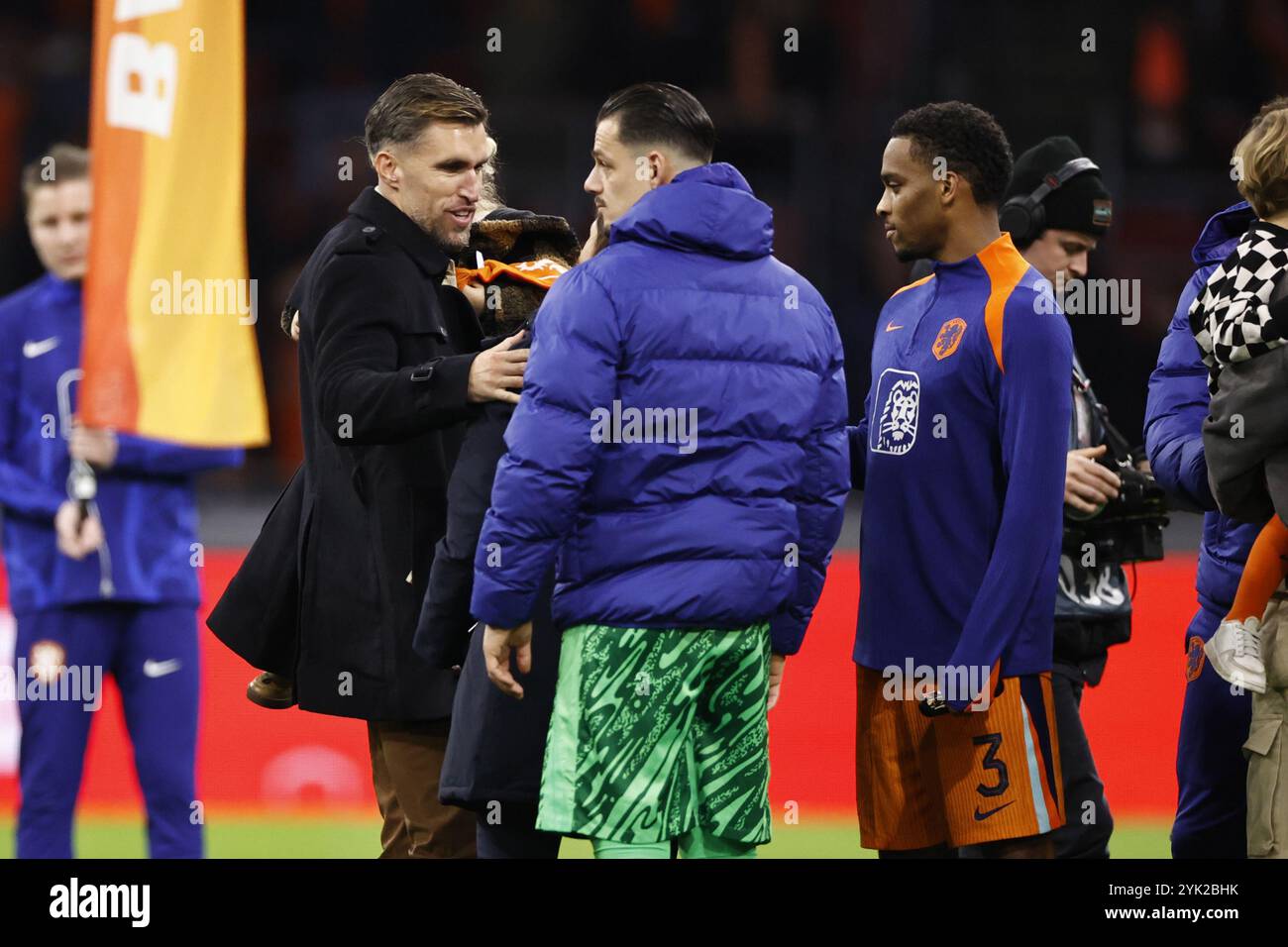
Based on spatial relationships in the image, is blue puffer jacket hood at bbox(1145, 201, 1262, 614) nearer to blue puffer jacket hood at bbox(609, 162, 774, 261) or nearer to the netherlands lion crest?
the netherlands lion crest

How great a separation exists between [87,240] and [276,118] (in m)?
7.63

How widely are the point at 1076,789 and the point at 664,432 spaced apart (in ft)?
4.57

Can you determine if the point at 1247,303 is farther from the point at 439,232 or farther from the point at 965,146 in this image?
the point at 439,232

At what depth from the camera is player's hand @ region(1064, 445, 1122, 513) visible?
385 centimetres

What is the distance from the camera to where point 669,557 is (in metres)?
3.16

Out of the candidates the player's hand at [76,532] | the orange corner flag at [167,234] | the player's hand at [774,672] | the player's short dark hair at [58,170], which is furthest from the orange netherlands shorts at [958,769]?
the player's short dark hair at [58,170]

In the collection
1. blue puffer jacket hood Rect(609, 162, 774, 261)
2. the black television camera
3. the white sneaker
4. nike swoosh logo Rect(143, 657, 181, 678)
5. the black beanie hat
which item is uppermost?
the black beanie hat

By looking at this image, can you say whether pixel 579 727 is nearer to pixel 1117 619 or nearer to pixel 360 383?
pixel 360 383

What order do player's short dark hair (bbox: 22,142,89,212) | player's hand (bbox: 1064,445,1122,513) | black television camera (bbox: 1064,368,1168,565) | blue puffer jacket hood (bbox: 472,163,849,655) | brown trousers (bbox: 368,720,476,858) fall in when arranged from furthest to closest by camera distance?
player's short dark hair (bbox: 22,142,89,212), black television camera (bbox: 1064,368,1168,565), player's hand (bbox: 1064,445,1122,513), brown trousers (bbox: 368,720,476,858), blue puffer jacket hood (bbox: 472,163,849,655)

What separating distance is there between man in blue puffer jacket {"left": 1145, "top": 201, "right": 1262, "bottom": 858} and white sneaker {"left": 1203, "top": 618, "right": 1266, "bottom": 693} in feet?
1.14

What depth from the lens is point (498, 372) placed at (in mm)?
3430

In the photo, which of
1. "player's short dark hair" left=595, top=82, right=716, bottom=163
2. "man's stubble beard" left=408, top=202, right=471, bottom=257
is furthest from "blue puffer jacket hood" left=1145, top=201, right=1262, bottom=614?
"man's stubble beard" left=408, top=202, right=471, bottom=257

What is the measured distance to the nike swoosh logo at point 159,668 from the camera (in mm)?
4297

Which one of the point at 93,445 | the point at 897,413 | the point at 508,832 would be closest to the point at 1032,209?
the point at 897,413
